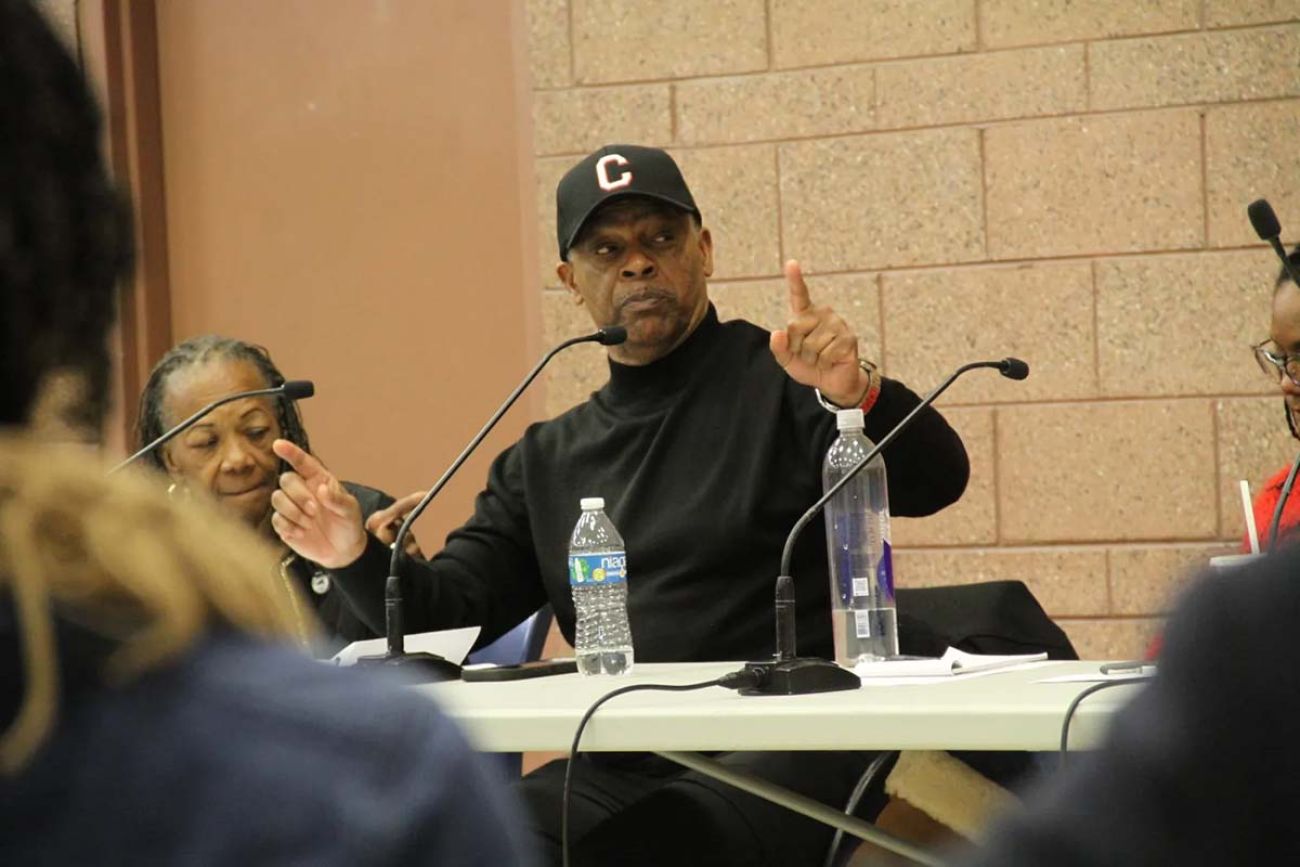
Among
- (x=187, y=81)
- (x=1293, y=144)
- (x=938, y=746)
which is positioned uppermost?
(x=187, y=81)

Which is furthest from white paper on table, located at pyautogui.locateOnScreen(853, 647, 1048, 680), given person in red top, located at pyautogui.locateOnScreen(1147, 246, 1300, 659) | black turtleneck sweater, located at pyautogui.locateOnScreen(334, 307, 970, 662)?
person in red top, located at pyautogui.locateOnScreen(1147, 246, 1300, 659)

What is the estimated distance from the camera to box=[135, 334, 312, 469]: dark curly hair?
3.54 m

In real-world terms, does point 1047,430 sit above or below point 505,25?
below

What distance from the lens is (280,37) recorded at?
4.55m

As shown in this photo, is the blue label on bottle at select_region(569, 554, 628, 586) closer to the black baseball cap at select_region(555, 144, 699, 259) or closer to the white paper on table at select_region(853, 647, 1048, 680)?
the white paper on table at select_region(853, 647, 1048, 680)

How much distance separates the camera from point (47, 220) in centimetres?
50

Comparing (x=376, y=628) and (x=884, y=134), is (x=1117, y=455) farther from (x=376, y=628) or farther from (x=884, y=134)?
(x=376, y=628)

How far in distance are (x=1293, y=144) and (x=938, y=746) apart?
243 cm

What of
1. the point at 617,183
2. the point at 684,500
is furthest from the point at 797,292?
the point at 617,183

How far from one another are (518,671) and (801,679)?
2.02ft

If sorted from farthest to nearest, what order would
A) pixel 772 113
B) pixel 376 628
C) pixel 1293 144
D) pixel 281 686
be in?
pixel 772 113 → pixel 1293 144 → pixel 376 628 → pixel 281 686

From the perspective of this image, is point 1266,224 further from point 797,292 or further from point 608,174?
point 608,174

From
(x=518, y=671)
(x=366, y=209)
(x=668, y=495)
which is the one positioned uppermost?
(x=366, y=209)

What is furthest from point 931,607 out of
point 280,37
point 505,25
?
point 280,37
